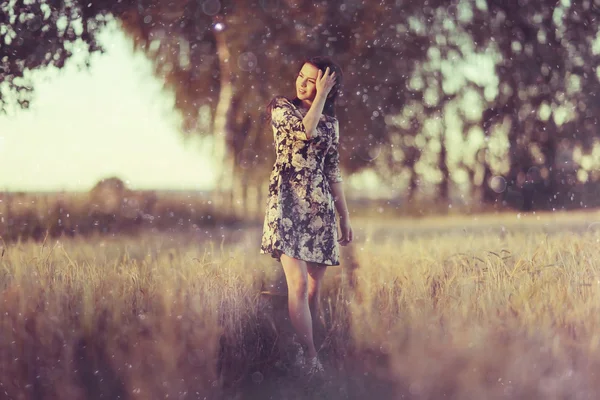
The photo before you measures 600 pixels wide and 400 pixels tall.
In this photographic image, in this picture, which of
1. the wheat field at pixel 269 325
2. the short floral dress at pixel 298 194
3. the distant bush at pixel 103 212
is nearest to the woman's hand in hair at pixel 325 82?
the short floral dress at pixel 298 194

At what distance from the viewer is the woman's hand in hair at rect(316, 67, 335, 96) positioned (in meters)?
3.56

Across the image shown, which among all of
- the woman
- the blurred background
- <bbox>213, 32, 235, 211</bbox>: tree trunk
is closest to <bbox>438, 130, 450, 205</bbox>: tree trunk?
the blurred background

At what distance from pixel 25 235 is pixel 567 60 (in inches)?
211

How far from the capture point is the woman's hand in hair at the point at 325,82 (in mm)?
3562

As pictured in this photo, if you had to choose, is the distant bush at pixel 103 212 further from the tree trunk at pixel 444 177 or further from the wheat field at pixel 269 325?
the tree trunk at pixel 444 177

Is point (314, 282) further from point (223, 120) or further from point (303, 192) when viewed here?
point (223, 120)

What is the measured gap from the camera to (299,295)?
3.55 metres

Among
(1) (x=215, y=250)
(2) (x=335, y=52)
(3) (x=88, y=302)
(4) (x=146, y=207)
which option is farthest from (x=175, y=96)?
(3) (x=88, y=302)

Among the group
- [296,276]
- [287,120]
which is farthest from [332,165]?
[296,276]

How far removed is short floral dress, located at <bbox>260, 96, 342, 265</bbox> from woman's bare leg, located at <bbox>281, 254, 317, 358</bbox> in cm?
5

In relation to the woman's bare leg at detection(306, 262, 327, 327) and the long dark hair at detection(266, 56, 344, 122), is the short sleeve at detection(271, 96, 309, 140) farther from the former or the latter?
the woman's bare leg at detection(306, 262, 327, 327)

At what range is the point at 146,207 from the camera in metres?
5.61

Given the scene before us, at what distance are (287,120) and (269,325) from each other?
1.41 meters

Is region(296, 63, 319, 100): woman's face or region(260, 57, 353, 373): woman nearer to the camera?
region(260, 57, 353, 373): woman
